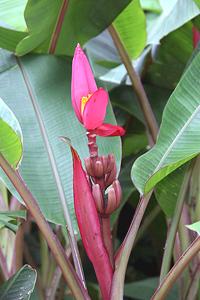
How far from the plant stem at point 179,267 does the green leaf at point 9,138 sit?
0.70ft

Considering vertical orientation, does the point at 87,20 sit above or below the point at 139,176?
above

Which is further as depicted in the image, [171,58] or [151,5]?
[151,5]

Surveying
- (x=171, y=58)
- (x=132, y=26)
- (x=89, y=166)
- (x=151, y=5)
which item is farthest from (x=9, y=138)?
(x=151, y=5)

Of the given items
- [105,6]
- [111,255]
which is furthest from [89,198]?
[105,6]

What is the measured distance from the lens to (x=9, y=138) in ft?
2.07

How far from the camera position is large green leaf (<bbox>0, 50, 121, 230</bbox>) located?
738 mm

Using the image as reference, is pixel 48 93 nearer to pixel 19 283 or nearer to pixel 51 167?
pixel 51 167

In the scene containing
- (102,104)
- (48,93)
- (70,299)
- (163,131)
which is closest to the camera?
(102,104)

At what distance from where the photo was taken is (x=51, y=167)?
0.75 m

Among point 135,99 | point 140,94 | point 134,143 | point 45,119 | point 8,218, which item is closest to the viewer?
point 8,218

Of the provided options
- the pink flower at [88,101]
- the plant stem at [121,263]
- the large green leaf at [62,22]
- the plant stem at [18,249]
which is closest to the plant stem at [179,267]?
the plant stem at [121,263]

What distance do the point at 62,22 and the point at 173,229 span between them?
1.09ft

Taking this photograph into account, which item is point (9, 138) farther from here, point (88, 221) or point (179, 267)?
point (179, 267)

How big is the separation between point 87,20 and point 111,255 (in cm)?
37
